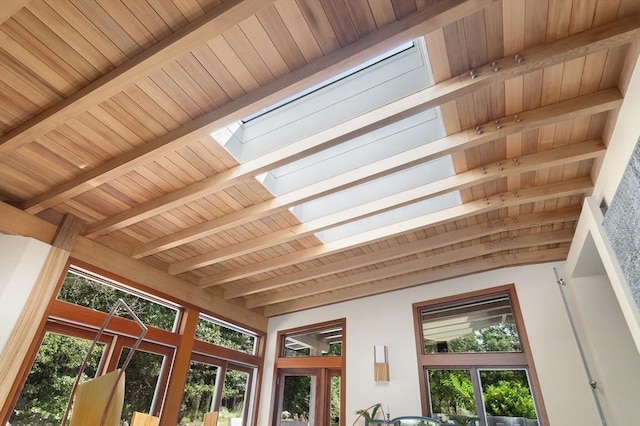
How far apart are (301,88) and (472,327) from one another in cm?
433

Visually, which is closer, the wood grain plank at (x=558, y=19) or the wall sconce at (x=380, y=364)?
the wood grain plank at (x=558, y=19)

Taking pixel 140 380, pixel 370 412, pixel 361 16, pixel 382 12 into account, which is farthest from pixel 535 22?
pixel 140 380

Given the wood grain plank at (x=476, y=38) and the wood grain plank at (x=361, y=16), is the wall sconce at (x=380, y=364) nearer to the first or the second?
the wood grain plank at (x=476, y=38)

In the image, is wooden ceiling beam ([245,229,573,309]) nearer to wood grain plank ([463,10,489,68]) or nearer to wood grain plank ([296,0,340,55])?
wood grain plank ([463,10,489,68])

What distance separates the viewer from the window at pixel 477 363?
A: 4.51 m

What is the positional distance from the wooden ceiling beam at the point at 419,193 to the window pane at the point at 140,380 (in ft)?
4.57

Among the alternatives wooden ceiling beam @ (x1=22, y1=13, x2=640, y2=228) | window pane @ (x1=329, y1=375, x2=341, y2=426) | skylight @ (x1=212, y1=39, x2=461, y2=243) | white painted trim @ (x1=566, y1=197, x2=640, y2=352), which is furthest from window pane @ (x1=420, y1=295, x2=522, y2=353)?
wooden ceiling beam @ (x1=22, y1=13, x2=640, y2=228)

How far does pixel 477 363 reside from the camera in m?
4.82

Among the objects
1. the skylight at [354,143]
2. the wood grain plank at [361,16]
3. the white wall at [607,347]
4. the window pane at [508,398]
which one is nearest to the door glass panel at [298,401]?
the window pane at [508,398]

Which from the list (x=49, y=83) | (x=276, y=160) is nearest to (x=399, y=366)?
(x=276, y=160)

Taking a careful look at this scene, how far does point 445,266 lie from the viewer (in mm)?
5391

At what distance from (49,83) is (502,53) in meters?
3.17

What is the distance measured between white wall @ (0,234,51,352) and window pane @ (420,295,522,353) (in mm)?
5008

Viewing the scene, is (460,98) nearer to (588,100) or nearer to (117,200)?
(588,100)
